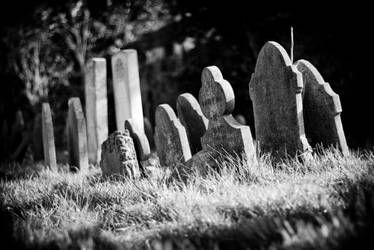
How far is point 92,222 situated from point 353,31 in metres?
6.15

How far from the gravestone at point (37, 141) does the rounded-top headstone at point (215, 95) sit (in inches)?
197

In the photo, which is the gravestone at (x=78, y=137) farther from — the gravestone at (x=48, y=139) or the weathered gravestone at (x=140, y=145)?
the weathered gravestone at (x=140, y=145)

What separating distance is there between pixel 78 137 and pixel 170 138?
2.12 meters

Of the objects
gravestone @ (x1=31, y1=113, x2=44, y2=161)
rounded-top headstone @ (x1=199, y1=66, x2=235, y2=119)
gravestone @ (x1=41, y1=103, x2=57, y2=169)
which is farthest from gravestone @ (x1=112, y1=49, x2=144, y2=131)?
gravestone @ (x1=31, y1=113, x2=44, y2=161)

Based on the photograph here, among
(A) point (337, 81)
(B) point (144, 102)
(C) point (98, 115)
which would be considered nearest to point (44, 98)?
(B) point (144, 102)

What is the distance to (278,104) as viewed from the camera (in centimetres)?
441

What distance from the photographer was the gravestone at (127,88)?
6359 mm

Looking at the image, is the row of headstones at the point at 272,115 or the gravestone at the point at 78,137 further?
the gravestone at the point at 78,137

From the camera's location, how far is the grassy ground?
7.82 feet

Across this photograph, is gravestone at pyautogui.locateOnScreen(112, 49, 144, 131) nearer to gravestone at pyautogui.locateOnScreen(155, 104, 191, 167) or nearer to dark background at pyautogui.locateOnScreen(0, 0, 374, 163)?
gravestone at pyautogui.locateOnScreen(155, 104, 191, 167)

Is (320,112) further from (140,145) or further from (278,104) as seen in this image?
(140,145)

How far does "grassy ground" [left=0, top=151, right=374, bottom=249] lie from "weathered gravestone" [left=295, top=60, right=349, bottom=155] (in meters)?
0.37

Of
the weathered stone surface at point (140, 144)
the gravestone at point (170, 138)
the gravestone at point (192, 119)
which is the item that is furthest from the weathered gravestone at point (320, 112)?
the weathered stone surface at point (140, 144)

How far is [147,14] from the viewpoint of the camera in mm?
14719
